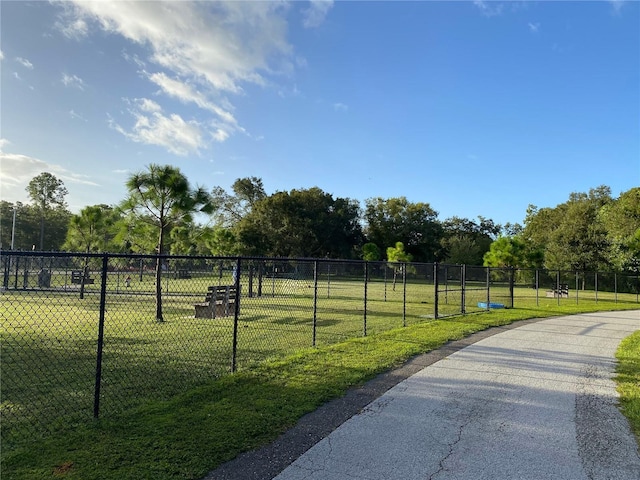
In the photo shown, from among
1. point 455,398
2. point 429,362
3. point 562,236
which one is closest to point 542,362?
point 429,362

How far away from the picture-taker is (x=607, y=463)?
11.6 feet

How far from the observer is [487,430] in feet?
13.9

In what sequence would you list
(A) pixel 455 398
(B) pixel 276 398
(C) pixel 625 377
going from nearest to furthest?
(B) pixel 276 398 → (A) pixel 455 398 → (C) pixel 625 377

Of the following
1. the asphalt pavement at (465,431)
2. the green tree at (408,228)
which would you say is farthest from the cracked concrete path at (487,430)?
the green tree at (408,228)

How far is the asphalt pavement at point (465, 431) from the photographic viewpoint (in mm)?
3352

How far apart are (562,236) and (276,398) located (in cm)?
4692

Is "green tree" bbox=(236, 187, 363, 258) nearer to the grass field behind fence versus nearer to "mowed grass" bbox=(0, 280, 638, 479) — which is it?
the grass field behind fence

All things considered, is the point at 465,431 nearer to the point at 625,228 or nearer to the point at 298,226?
the point at 625,228

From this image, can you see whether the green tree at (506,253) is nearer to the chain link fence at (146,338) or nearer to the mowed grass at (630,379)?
the chain link fence at (146,338)

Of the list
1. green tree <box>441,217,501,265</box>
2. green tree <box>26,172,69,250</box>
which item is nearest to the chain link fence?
green tree <box>441,217,501,265</box>

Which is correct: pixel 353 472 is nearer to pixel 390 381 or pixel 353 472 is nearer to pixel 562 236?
pixel 390 381

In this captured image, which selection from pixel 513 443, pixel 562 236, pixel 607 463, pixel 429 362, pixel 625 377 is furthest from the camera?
pixel 562 236

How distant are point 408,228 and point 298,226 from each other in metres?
17.4

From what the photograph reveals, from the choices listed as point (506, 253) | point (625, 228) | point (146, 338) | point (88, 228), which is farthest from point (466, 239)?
point (146, 338)
